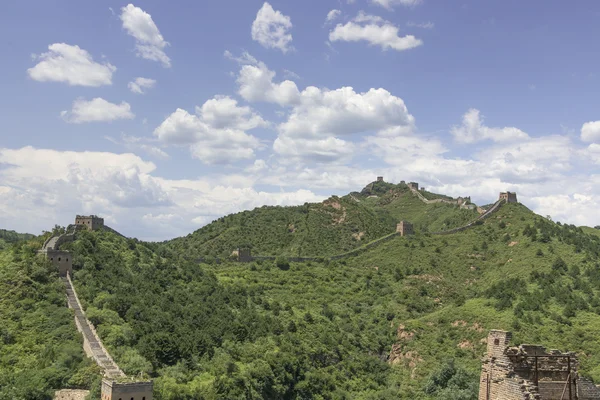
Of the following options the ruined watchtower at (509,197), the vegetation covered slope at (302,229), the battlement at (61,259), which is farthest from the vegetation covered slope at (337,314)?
the ruined watchtower at (509,197)

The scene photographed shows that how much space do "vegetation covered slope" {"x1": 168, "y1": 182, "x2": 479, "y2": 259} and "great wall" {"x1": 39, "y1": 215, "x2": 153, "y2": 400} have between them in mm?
28619

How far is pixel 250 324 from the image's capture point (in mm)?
53594

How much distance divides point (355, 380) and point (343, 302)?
15713 mm

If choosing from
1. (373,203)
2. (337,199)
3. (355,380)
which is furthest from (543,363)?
(373,203)

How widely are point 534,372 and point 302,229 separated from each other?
81.4m

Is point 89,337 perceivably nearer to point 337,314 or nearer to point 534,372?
point 337,314

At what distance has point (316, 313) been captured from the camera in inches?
2458

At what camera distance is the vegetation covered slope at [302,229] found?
90012 mm

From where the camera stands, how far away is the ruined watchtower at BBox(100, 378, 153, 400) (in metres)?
31.0

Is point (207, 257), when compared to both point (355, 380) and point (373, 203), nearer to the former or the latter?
point (355, 380)

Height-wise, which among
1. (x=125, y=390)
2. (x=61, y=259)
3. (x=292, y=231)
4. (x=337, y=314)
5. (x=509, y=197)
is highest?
(x=509, y=197)

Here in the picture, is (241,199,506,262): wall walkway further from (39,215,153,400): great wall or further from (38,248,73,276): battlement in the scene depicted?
A: (38,248,73,276): battlement

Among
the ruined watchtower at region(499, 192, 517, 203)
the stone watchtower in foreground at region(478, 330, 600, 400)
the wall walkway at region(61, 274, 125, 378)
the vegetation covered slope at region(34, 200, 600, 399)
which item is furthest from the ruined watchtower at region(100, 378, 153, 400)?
the ruined watchtower at region(499, 192, 517, 203)

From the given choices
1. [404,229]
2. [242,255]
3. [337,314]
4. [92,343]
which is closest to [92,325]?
[92,343]
